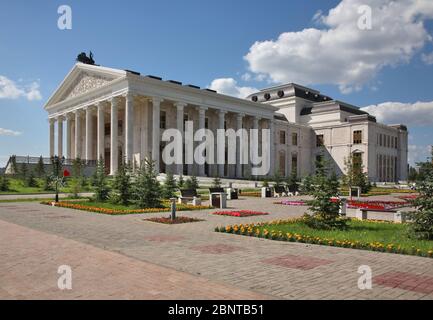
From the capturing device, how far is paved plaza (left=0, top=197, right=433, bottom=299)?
534 cm

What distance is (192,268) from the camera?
674cm

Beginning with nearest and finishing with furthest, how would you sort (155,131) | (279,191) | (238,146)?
(279,191)
(155,131)
(238,146)

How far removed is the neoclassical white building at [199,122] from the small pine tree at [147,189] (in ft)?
68.2

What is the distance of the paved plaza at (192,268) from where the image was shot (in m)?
5.34

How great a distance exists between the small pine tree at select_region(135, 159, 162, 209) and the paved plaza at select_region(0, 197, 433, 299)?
23.6 ft

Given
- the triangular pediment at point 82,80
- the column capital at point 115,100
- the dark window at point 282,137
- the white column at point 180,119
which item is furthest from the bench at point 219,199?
the dark window at point 282,137

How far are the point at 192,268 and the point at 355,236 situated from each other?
225 inches

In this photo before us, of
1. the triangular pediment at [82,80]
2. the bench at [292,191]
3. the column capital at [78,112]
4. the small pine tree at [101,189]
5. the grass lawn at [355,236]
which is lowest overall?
the bench at [292,191]

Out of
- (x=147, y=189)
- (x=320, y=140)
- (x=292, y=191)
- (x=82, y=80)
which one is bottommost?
(x=292, y=191)

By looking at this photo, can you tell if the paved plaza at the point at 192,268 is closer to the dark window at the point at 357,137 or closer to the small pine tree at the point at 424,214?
the small pine tree at the point at 424,214

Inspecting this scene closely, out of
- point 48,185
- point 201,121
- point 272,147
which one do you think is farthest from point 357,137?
point 48,185

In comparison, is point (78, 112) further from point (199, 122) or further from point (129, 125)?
point (199, 122)

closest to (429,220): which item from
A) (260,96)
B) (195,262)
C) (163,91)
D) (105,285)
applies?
(195,262)
